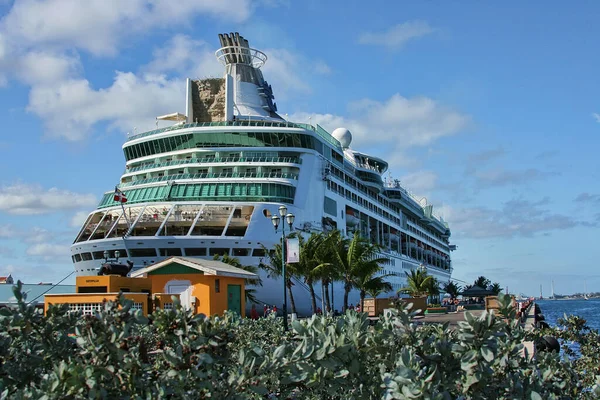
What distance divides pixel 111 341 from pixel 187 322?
83 cm

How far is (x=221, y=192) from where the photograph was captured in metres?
43.1

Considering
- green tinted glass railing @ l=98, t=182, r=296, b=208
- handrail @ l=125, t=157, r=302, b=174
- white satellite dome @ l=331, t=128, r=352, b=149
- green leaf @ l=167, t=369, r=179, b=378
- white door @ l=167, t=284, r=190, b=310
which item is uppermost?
white satellite dome @ l=331, t=128, r=352, b=149

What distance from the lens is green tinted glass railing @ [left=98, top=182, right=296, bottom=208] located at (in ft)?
140

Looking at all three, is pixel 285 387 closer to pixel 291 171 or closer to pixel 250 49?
pixel 291 171

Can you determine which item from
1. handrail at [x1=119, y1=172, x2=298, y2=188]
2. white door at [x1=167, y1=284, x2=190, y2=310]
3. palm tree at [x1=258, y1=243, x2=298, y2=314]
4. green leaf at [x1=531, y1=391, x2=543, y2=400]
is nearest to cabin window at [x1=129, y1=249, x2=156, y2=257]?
handrail at [x1=119, y1=172, x2=298, y2=188]

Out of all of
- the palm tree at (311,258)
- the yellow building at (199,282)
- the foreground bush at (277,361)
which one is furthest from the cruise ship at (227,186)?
the foreground bush at (277,361)

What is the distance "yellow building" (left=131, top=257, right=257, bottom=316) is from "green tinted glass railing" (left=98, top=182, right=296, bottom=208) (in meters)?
16.2

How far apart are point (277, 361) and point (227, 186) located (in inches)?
1472

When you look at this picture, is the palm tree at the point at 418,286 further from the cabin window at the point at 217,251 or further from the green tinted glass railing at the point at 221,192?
the cabin window at the point at 217,251

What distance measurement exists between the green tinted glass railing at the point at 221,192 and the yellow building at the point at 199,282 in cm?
1625

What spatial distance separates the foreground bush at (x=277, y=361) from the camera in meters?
5.56

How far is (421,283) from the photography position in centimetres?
5872

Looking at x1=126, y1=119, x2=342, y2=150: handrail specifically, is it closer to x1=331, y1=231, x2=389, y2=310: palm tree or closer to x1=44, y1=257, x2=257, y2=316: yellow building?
x1=331, y1=231, x2=389, y2=310: palm tree

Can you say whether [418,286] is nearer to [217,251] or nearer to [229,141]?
[229,141]
